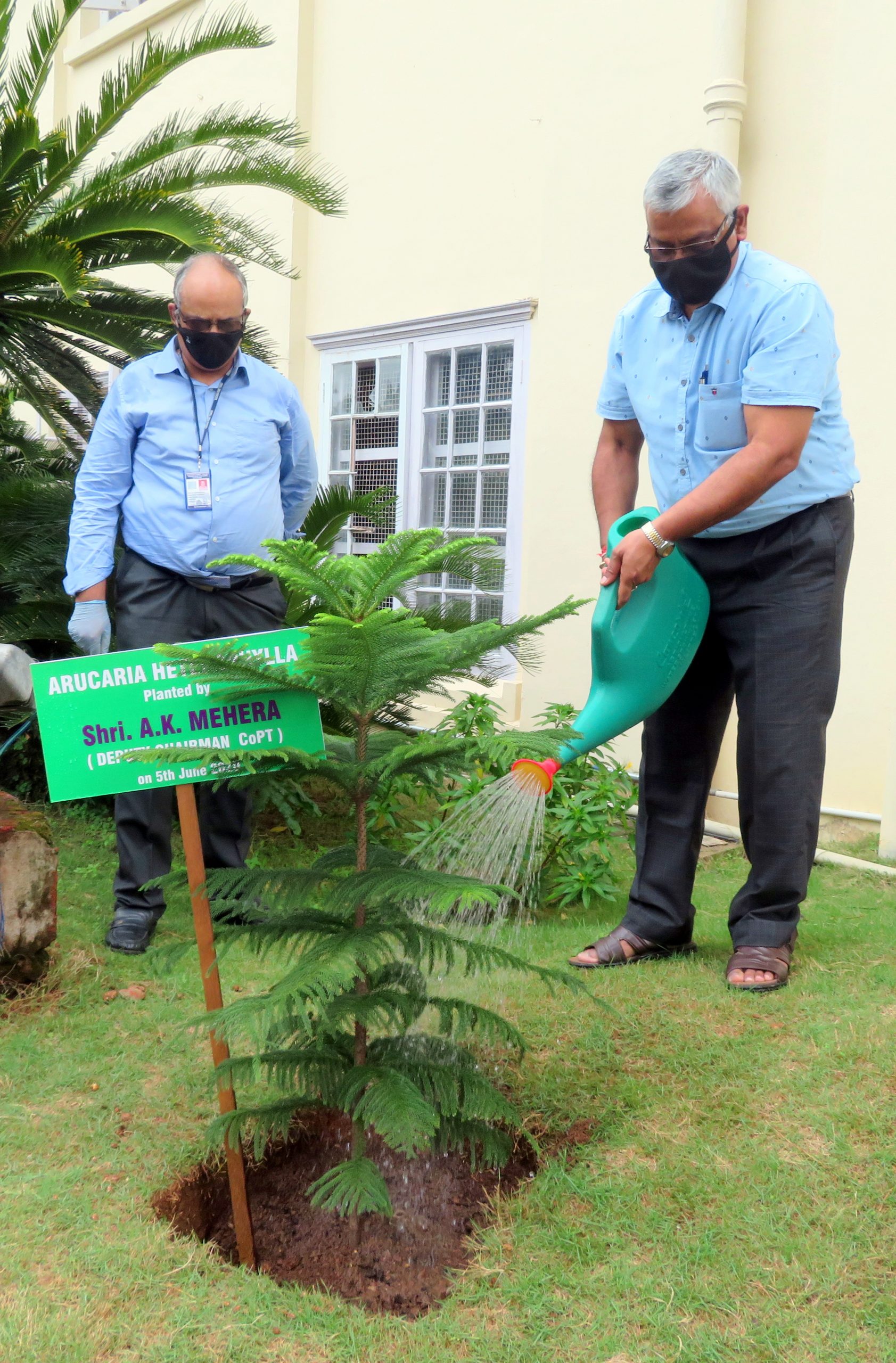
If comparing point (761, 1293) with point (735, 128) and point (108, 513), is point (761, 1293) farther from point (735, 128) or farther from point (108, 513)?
point (735, 128)

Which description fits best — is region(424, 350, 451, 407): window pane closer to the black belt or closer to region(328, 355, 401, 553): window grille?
region(328, 355, 401, 553): window grille

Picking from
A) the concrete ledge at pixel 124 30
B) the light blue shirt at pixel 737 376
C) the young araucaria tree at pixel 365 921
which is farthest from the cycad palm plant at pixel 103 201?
the concrete ledge at pixel 124 30

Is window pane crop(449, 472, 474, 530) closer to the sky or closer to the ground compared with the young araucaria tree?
closer to the sky

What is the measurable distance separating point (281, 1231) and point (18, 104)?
4435 mm

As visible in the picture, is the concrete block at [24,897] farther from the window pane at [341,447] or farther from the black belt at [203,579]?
the window pane at [341,447]

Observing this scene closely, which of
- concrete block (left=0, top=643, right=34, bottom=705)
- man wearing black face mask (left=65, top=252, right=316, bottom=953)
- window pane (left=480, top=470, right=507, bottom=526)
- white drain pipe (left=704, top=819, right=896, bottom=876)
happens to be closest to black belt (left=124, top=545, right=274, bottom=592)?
man wearing black face mask (left=65, top=252, right=316, bottom=953)

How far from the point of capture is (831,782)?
5293mm

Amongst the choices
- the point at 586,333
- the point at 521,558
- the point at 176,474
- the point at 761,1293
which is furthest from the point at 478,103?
the point at 761,1293

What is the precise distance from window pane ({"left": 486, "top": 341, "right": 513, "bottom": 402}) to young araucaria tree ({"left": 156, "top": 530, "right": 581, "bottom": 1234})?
5.03 m

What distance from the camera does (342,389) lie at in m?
8.41

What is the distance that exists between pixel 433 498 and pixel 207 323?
4.48m

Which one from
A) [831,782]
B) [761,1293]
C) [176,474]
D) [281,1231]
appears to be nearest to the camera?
[761,1293]

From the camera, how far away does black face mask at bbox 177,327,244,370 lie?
139 inches

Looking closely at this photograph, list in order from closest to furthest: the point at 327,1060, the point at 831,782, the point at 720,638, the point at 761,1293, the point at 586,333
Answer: the point at 761,1293 < the point at 327,1060 < the point at 720,638 < the point at 831,782 < the point at 586,333
